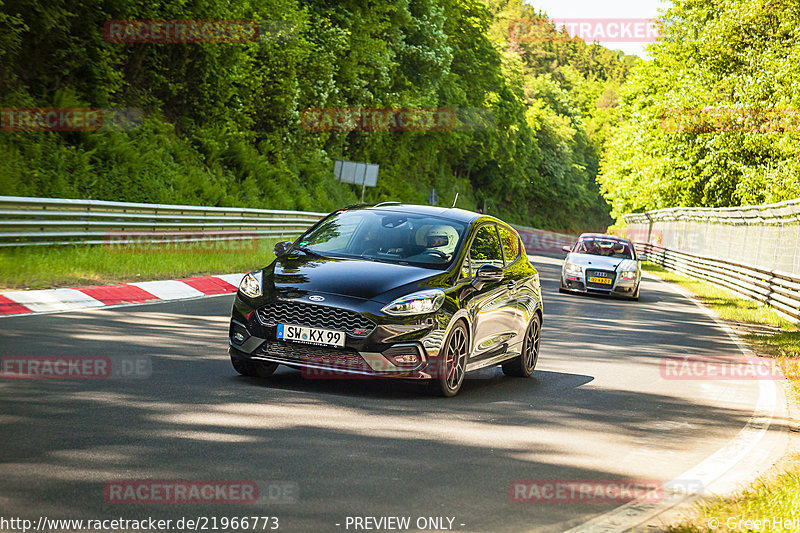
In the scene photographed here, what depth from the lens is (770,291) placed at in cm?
2223

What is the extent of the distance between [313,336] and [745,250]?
22032mm

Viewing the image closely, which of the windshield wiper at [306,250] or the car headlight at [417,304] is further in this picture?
the windshield wiper at [306,250]

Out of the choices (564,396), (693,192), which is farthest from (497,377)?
(693,192)

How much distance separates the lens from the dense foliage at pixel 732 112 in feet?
139

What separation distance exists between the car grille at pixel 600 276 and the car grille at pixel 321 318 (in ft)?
53.6

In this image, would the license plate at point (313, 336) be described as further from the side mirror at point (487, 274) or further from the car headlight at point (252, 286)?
the side mirror at point (487, 274)

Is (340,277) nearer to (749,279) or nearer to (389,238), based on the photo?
(389,238)

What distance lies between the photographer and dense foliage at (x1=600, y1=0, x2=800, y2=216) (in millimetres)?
42250

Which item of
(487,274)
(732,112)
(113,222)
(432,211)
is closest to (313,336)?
(487,274)

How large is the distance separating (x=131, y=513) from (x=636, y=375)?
7.52m

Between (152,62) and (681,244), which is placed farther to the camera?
(681,244)

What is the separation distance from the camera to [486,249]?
388 inches

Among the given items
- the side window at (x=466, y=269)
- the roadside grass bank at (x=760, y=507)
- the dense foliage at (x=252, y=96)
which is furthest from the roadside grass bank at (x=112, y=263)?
the roadside grass bank at (x=760, y=507)

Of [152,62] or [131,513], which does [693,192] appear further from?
[131,513]
